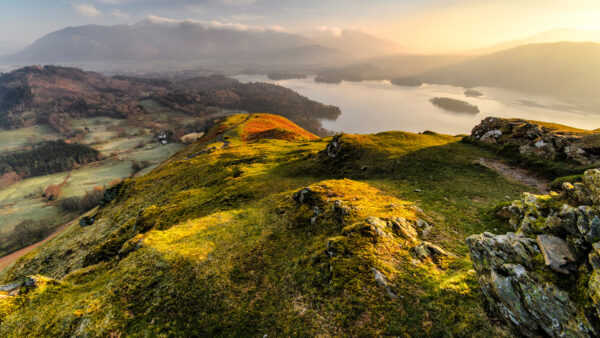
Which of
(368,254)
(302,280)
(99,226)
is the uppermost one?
(368,254)

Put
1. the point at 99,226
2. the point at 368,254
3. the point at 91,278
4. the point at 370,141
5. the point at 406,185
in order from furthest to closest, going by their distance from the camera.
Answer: the point at 370,141, the point at 99,226, the point at 406,185, the point at 91,278, the point at 368,254

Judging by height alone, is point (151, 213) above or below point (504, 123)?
below

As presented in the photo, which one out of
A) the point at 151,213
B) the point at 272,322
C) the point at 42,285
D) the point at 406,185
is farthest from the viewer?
the point at 151,213

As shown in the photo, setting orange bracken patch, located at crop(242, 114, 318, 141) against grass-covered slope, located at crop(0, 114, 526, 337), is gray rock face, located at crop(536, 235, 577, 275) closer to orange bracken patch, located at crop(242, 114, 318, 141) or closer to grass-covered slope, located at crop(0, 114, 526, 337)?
grass-covered slope, located at crop(0, 114, 526, 337)

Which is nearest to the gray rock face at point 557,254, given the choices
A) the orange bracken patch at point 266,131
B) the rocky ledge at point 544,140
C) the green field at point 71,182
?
the rocky ledge at point 544,140

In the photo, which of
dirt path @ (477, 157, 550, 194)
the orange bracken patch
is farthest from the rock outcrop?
the orange bracken patch

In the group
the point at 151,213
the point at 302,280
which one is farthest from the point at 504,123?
the point at 151,213

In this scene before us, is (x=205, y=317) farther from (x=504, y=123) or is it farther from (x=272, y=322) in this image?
(x=504, y=123)

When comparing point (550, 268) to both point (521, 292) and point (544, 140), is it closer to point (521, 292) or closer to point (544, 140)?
point (521, 292)

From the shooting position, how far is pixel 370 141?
38688 mm

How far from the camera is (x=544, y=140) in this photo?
91.4 feet

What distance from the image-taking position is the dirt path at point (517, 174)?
2320 cm

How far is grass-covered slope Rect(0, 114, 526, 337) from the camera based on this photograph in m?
10.3

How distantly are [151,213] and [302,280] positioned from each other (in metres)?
23.8
